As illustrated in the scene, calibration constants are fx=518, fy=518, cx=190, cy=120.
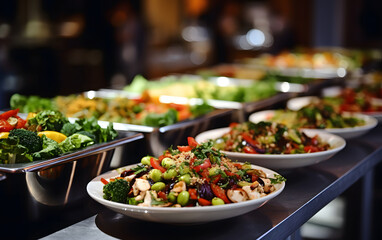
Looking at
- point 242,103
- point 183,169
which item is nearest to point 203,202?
point 183,169

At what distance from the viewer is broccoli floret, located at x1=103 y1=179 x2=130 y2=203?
1.58 m

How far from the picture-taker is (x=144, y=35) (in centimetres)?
748

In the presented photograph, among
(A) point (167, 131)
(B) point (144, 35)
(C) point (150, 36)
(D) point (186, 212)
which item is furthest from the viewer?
(C) point (150, 36)

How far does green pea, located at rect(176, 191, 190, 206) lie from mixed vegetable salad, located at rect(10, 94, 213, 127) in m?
1.02

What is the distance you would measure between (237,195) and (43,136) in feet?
2.54

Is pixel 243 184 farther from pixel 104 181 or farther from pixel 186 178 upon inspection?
pixel 104 181

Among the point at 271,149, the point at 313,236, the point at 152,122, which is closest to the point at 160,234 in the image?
the point at 271,149

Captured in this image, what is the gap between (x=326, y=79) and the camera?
4.52 metres

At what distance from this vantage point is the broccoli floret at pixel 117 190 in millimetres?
1585

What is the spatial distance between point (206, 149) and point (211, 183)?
167 mm

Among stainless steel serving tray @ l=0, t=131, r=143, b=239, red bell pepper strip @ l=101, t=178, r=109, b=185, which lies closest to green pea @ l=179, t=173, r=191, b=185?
red bell pepper strip @ l=101, t=178, r=109, b=185

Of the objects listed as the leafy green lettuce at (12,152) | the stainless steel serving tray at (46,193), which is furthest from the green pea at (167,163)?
the leafy green lettuce at (12,152)

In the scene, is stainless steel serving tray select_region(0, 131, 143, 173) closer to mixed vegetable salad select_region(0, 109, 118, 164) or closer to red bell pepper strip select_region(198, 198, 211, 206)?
mixed vegetable salad select_region(0, 109, 118, 164)

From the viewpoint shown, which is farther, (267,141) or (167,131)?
(167,131)
